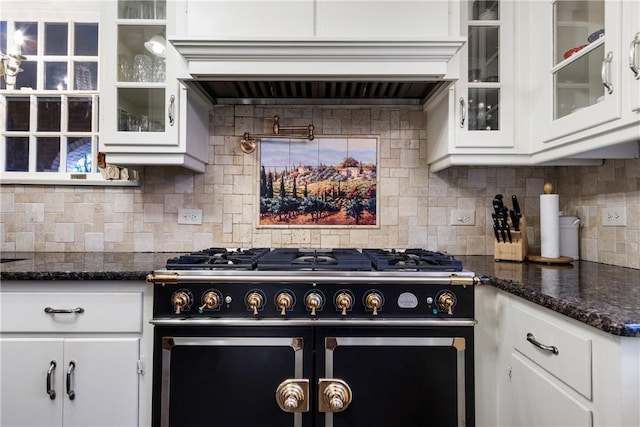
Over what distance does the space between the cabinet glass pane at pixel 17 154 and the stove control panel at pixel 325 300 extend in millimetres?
1498

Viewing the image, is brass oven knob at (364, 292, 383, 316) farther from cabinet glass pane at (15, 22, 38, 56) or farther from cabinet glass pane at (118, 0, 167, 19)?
cabinet glass pane at (15, 22, 38, 56)

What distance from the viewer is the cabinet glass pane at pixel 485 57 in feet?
5.78

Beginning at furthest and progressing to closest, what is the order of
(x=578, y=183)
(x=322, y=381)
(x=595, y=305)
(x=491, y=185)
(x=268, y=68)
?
1. (x=491, y=185)
2. (x=578, y=183)
3. (x=268, y=68)
4. (x=322, y=381)
5. (x=595, y=305)

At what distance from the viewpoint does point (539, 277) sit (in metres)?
1.39

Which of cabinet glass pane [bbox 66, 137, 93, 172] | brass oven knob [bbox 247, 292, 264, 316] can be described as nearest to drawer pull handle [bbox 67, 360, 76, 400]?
brass oven knob [bbox 247, 292, 264, 316]

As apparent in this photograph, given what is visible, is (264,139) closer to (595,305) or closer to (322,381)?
(322,381)

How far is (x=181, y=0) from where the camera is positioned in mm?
1666

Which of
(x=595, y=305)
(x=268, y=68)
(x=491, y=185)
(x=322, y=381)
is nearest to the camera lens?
(x=595, y=305)

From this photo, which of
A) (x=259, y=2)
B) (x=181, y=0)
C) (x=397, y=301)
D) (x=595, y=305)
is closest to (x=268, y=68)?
(x=259, y=2)

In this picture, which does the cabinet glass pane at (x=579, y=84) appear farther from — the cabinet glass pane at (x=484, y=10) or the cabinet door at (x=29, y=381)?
the cabinet door at (x=29, y=381)

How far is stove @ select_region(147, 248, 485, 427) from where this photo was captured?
136cm

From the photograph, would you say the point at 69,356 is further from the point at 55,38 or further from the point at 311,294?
the point at 55,38

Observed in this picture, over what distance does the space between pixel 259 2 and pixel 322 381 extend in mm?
1625

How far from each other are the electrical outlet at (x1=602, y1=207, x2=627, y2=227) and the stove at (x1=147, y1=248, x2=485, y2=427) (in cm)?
82
